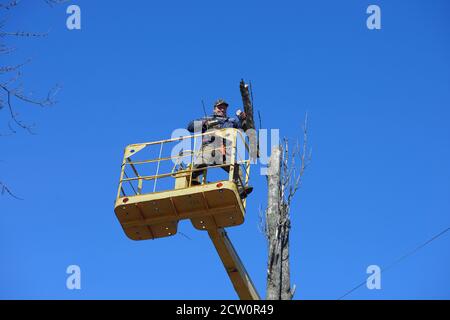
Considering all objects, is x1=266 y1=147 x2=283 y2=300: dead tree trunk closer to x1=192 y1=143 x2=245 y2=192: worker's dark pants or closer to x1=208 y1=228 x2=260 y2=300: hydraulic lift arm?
x1=208 y1=228 x2=260 y2=300: hydraulic lift arm

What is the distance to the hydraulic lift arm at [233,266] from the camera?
13203 millimetres

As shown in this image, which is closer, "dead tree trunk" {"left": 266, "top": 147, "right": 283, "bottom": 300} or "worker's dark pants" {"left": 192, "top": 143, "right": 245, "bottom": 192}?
"dead tree trunk" {"left": 266, "top": 147, "right": 283, "bottom": 300}

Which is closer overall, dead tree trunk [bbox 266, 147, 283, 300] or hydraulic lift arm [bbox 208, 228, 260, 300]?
dead tree trunk [bbox 266, 147, 283, 300]

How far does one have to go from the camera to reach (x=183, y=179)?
13188 mm

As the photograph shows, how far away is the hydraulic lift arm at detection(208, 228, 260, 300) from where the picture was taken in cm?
1320

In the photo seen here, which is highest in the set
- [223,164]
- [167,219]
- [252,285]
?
[223,164]

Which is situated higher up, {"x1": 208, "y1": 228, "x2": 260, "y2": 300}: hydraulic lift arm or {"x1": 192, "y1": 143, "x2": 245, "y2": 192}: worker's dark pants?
{"x1": 192, "y1": 143, "x2": 245, "y2": 192}: worker's dark pants

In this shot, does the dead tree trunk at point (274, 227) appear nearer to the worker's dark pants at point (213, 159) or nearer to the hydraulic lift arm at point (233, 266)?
the hydraulic lift arm at point (233, 266)

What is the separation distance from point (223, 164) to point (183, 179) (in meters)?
0.70

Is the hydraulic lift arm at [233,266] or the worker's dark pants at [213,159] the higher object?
the worker's dark pants at [213,159]
